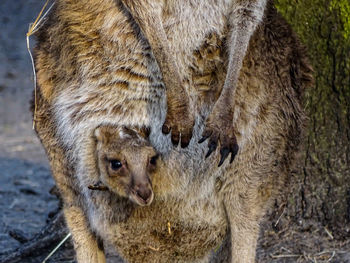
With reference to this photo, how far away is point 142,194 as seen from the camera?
106 inches

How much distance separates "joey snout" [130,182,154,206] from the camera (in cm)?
270

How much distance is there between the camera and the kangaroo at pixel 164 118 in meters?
2.88

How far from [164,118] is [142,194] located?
0.34m

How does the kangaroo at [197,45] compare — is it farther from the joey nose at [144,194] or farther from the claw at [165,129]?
the joey nose at [144,194]

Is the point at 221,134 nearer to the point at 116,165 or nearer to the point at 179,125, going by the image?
the point at 179,125

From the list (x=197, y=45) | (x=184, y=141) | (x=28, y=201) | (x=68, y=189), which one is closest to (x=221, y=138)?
(x=184, y=141)

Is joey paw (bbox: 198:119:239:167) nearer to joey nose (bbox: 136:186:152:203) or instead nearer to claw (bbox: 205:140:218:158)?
claw (bbox: 205:140:218:158)

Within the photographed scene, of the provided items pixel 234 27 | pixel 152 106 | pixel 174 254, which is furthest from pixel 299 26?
pixel 174 254

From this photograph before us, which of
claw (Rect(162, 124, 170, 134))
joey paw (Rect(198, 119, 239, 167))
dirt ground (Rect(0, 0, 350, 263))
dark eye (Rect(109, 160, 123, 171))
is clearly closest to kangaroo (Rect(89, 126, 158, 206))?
dark eye (Rect(109, 160, 123, 171))

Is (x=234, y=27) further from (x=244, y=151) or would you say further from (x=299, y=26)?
(x=299, y=26)

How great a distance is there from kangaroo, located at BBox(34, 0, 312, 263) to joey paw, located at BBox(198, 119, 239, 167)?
0.46 feet

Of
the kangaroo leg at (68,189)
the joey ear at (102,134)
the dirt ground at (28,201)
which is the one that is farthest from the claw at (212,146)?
the dirt ground at (28,201)

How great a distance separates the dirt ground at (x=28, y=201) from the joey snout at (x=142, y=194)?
1.10 meters

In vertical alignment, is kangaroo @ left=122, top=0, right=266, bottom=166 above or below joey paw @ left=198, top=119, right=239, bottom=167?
above
